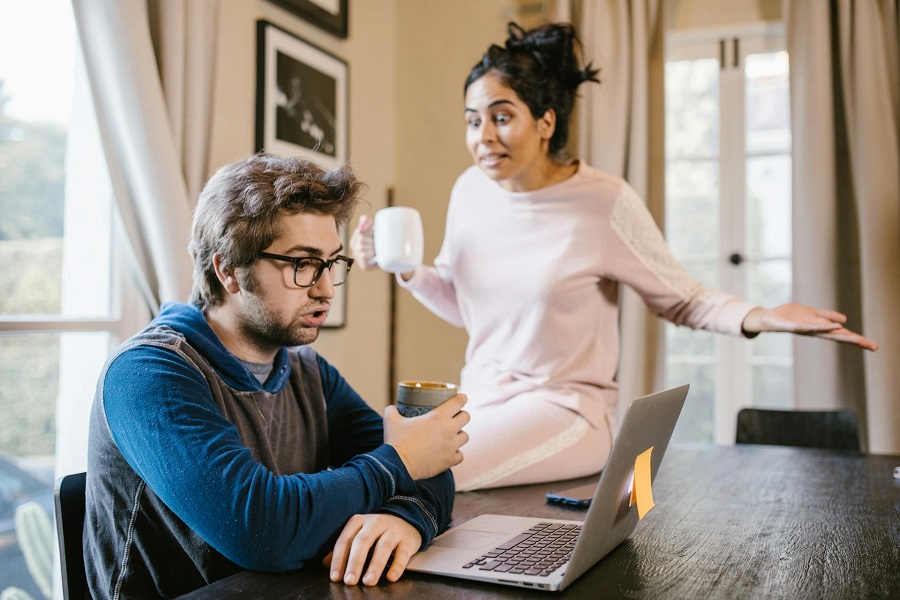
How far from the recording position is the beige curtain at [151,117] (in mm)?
2168

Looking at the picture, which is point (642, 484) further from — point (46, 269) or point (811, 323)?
point (46, 269)

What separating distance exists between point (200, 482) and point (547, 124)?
140 centimetres

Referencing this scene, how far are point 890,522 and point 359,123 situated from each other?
2.78 meters

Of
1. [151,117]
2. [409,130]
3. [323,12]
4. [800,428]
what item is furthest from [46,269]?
[800,428]

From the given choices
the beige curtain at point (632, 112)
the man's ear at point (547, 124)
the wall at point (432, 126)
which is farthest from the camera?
the wall at point (432, 126)

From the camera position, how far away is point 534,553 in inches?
37.6

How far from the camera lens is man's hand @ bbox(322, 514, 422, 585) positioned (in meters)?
0.89

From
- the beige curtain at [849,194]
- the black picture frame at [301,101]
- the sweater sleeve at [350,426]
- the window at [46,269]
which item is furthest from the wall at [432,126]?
the sweater sleeve at [350,426]

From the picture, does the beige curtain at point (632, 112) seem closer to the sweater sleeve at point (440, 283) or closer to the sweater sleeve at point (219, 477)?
the sweater sleeve at point (440, 283)

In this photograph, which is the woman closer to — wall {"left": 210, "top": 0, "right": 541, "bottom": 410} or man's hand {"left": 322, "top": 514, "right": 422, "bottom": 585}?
man's hand {"left": 322, "top": 514, "right": 422, "bottom": 585}

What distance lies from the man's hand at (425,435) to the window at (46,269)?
1384 mm

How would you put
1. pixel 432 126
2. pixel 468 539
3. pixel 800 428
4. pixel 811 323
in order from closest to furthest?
pixel 468 539 < pixel 811 323 < pixel 800 428 < pixel 432 126

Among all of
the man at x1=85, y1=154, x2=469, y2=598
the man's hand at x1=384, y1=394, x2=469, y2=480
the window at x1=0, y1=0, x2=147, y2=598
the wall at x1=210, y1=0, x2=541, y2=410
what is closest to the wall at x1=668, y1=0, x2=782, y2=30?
the wall at x1=210, y1=0, x2=541, y2=410

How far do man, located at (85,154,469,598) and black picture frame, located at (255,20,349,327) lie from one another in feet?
4.83
